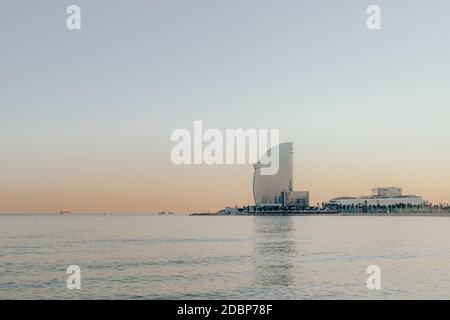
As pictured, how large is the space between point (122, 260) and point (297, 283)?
25.2 m

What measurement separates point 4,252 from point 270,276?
132 ft

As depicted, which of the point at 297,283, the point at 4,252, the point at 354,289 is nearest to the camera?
the point at 354,289

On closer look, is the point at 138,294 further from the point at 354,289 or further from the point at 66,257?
the point at 66,257

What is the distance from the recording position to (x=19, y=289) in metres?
37.4

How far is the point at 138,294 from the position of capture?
34500 mm

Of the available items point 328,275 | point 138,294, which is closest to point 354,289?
point 328,275

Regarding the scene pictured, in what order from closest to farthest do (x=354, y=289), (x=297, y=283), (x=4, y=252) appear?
1. (x=354, y=289)
2. (x=297, y=283)
3. (x=4, y=252)

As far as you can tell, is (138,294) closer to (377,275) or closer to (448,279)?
(377,275)
